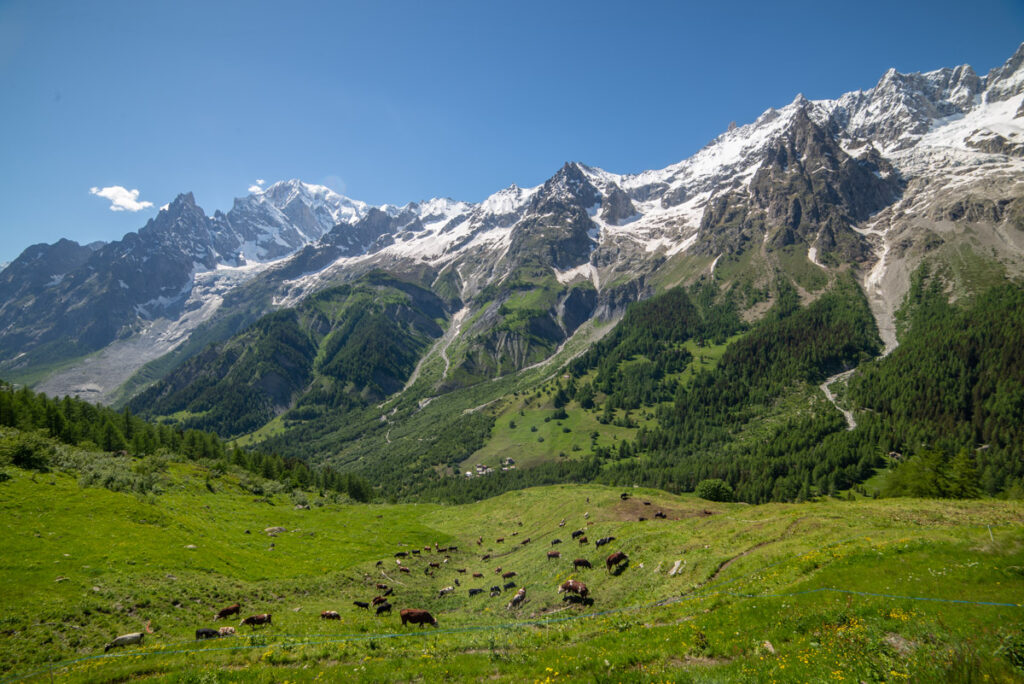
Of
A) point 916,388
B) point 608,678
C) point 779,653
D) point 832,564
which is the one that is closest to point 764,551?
point 832,564

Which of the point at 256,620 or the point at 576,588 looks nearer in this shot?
the point at 256,620

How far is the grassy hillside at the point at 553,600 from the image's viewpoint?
1574cm

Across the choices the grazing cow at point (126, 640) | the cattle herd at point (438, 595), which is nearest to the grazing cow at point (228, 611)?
the cattle herd at point (438, 595)

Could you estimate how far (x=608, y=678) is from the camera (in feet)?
48.5

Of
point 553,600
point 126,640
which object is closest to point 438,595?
point 553,600

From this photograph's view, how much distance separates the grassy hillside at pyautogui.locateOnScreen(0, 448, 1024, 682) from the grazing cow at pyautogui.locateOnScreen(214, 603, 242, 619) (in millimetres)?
1006

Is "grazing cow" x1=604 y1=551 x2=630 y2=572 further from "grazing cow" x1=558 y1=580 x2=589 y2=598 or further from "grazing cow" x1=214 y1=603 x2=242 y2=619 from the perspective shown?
"grazing cow" x1=214 y1=603 x2=242 y2=619

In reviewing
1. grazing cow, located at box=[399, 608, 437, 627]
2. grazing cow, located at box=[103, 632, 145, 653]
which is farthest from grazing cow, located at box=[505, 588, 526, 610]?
grazing cow, located at box=[103, 632, 145, 653]

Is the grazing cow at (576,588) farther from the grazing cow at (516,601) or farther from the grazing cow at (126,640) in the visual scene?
the grazing cow at (126,640)

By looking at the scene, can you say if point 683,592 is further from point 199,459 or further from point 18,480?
point 199,459

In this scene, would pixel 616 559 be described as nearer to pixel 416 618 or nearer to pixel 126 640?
pixel 416 618

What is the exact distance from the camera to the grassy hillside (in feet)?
51.6

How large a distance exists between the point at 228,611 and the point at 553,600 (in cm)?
2263

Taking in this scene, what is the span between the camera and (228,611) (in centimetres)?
2884
